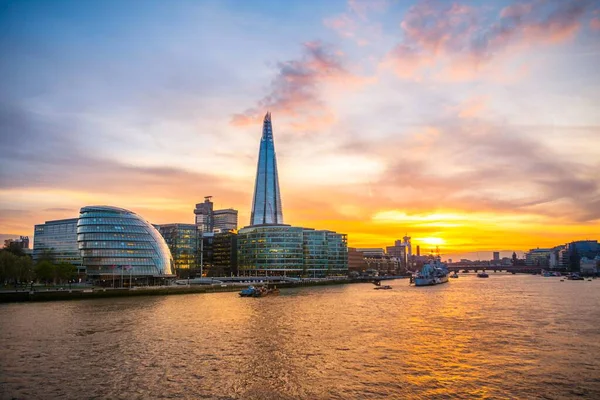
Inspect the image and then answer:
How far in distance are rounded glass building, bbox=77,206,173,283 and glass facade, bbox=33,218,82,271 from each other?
4394cm

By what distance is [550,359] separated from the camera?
121ft

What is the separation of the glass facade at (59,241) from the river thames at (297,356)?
119m

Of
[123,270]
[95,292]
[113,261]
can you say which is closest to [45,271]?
[113,261]

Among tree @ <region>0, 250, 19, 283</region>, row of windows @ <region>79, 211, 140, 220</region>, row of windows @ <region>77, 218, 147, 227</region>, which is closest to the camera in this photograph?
tree @ <region>0, 250, 19, 283</region>

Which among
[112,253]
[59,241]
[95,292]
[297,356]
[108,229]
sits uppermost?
[108,229]

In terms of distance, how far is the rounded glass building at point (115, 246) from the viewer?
130750mm

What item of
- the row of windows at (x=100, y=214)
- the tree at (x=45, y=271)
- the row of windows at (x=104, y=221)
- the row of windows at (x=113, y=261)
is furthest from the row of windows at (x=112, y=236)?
the tree at (x=45, y=271)

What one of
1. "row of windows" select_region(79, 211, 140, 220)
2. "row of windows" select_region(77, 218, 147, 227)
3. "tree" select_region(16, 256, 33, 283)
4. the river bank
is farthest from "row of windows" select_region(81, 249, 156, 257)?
the river bank

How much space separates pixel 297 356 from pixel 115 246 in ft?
353

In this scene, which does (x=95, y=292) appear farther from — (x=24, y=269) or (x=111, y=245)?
(x=111, y=245)

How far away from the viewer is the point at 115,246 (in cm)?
13175

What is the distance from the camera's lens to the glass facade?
17575cm

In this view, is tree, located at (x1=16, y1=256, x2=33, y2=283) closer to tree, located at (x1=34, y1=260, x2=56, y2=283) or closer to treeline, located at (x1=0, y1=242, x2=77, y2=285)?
treeline, located at (x1=0, y1=242, x2=77, y2=285)

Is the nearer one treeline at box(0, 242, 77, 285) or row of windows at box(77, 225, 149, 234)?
treeline at box(0, 242, 77, 285)
